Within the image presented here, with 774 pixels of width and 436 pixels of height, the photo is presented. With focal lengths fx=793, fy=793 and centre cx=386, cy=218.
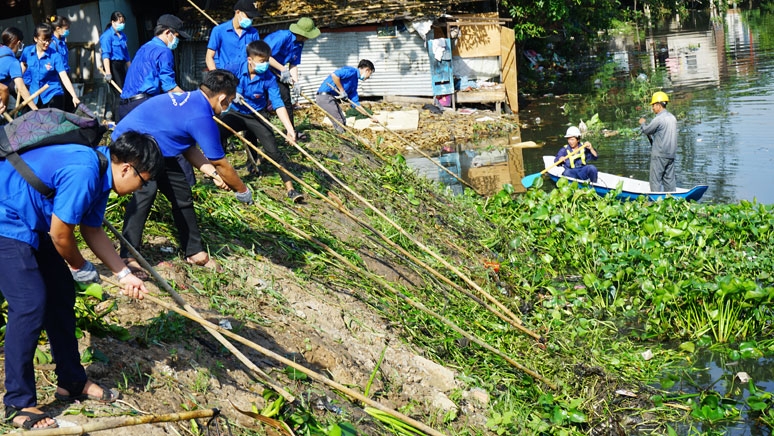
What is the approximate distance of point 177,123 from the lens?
5895 millimetres

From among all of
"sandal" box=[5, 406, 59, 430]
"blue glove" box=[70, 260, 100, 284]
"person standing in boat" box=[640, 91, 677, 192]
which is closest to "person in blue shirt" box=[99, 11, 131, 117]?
"person standing in boat" box=[640, 91, 677, 192]

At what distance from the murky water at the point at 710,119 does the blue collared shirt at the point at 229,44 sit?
282 inches

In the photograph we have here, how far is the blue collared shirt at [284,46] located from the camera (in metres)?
9.59

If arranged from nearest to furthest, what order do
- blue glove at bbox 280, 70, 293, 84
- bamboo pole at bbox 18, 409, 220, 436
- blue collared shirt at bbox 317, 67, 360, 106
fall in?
bamboo pole at bbox 18, 409, 220, 436 < blue glove at bbox 280, 70, 293, 84 < blue collared shirt at bbox 317, 67, 360, 106

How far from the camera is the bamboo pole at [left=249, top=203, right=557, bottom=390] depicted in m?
6.33

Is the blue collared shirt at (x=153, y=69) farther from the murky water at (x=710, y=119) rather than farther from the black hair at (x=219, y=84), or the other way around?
the murky water at (x=710, y=119)

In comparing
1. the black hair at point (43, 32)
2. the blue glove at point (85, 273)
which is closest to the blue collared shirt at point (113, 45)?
the black hair at point (43, 32)

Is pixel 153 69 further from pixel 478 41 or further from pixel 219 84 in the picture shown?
pixel 478 41

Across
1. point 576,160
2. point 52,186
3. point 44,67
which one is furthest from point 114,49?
point 52,186

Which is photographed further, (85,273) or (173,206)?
(173,206)

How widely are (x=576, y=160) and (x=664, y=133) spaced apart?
1.42m

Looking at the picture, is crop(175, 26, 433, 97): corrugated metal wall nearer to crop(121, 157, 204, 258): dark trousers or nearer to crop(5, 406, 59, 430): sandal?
crop(121, 157, 204, 258): dark trousers

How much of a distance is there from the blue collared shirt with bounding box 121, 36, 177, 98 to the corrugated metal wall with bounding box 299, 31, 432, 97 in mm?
11864

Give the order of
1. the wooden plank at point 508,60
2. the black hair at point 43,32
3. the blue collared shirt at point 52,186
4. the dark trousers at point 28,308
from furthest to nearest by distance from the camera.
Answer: the wooden plank at point 508,60 < the black hair at point 43,32 < the dark trousers at point 28,308 < the blue collared shirt at point 52,186
